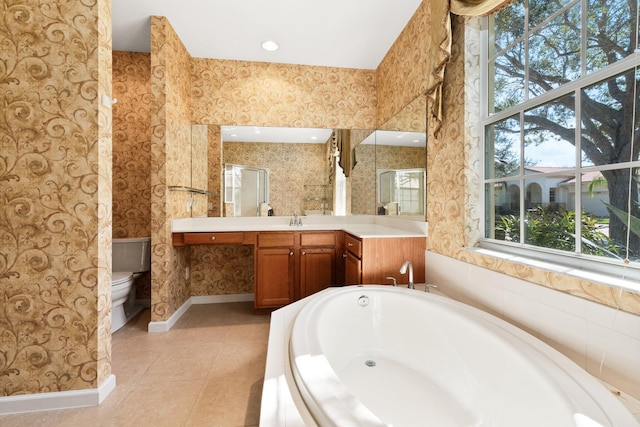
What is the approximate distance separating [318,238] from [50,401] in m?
1.93

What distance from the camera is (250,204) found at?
2885mm

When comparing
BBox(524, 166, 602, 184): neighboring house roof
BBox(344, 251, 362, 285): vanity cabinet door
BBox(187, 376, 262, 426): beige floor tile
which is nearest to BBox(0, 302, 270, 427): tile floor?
BBox(187, 376, 262, 426): beige floor tile

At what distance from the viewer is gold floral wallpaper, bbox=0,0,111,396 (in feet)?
4.35

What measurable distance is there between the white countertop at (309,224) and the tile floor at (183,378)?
2.78 ft

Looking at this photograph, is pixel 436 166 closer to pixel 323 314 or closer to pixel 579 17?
pixel 579 17

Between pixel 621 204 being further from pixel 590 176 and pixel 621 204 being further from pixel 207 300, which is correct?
pixel 207 300

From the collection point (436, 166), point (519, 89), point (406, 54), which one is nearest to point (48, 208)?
point (436, 166)

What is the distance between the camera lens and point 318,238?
8.32ft

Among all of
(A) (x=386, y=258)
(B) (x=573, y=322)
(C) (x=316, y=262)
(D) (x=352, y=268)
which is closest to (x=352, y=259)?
(D) (x=352, y=268)

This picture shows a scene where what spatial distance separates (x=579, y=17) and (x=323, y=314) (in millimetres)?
1694

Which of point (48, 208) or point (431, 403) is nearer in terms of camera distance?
point (431, 403)

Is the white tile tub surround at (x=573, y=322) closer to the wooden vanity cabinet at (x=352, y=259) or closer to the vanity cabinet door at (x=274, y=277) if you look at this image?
the wooden vanity cabinet at (x=352, y=259)

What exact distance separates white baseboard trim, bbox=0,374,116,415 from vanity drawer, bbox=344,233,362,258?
168 cm

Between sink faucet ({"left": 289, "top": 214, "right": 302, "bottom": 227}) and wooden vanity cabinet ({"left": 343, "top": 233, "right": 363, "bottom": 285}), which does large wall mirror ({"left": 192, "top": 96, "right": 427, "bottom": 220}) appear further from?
wooden vanity cabinet ({"left": 343, "top": 233, "right": 363, "bottom": 285})
